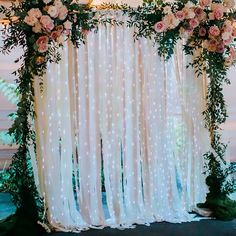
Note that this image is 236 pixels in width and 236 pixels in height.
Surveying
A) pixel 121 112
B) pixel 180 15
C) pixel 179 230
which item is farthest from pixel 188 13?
pixel 179 230

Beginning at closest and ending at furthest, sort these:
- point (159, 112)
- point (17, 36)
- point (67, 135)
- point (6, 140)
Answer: point (17, 36), point (67, 135), point (159, 112), point (6, 140)

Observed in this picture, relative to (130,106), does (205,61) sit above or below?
above

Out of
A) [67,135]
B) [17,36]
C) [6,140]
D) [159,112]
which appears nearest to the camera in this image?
[17,36]

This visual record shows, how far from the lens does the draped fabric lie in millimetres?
4309

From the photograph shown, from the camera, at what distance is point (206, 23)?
449 cm

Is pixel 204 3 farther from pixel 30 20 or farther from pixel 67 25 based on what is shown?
pixel 30 20

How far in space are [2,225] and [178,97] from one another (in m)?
2.26

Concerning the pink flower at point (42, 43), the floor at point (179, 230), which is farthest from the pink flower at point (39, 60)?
the floor at point (179, 230)

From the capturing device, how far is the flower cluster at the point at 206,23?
4.29 metres

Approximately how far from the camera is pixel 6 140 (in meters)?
5.52

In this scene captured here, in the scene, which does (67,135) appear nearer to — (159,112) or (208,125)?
(159,112)

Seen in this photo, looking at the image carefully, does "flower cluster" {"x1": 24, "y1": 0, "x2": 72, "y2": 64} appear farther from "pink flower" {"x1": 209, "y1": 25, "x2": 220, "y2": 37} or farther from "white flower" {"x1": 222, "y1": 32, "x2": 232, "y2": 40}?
"white flower" {"x1": 222, "y1": 32, "x2": 232, "y2": 40}

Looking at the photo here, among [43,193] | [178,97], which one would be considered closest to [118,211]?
[43,193]

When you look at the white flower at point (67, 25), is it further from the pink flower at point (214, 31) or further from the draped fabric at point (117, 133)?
the pink flower at point (214, 31)
